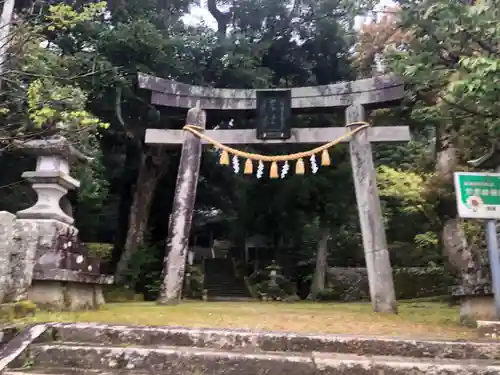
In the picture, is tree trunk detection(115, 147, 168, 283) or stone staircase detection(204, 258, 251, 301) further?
stone staircase detection(204, 258, 251, 301)

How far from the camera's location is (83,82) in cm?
1191

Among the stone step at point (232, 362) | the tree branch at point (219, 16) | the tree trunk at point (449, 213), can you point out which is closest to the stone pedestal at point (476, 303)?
the stone step at point (232, 362)

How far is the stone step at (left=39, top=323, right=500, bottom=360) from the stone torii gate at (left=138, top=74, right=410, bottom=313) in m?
4.61

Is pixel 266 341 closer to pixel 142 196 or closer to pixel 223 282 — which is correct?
pixel 142 196

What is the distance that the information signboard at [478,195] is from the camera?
5.37 m

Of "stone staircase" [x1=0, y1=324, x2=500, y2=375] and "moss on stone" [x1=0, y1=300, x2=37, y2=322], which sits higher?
"moss on stone" [x1=0, y1=300, x2=37, y2=322]

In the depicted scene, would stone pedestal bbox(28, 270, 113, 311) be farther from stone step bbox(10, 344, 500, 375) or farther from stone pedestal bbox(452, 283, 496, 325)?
stone pedestal bbox(452, 283, 496, 325)

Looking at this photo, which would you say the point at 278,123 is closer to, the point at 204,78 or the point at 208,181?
the point at 204,78

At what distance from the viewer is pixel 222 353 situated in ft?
12.3

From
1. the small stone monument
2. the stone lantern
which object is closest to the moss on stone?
the small stone monument

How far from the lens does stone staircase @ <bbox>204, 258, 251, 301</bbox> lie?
1886 centimetres

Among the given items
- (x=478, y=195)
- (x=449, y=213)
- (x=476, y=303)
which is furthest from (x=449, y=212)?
(x=478, y=195)

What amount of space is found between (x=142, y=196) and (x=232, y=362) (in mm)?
12816

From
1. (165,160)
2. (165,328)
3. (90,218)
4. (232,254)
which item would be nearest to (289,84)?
(165,160)
